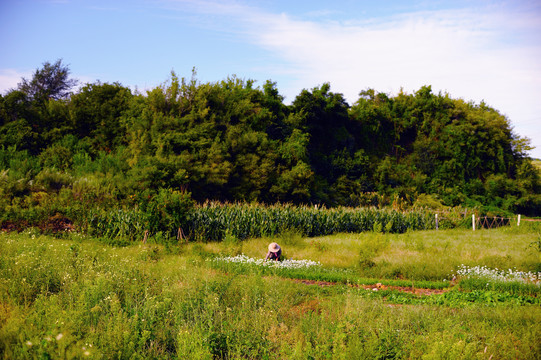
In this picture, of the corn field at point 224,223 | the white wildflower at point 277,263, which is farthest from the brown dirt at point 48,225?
the white wildflower at point 277,263

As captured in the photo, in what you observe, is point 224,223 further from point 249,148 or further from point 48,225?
point 249,148

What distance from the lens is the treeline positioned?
21.5 m

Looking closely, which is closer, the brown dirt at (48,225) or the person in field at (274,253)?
the person in field at (274,253)

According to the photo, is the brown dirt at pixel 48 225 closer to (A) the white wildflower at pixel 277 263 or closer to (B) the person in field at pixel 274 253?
(A) the white wildflower at pixel 277 263

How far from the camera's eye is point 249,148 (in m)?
27.2

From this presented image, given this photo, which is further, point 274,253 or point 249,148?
point 249,148

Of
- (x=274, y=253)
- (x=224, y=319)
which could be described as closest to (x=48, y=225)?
(x=274, y=253)

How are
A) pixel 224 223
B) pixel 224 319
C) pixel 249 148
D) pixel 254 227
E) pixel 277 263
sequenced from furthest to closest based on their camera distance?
pixel 249 148
pixel 254 227
pixel 224 223
pixel 277 263
pixel 224 319

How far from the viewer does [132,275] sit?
6.71 meters

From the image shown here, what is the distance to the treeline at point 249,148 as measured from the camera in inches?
847

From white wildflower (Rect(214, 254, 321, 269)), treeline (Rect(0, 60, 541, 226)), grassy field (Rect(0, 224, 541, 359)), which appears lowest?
white wildflower (Rect(214, 254, 321, 269))

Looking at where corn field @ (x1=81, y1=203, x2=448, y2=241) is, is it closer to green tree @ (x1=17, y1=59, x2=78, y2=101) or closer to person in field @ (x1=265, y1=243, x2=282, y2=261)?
person in field @ (x1=265, y1=243, x2=282, y2=261)

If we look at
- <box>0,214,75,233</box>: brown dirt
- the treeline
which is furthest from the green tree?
<box>0,214,75,233</box>: brown dirt

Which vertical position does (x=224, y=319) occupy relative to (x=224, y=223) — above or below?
below
